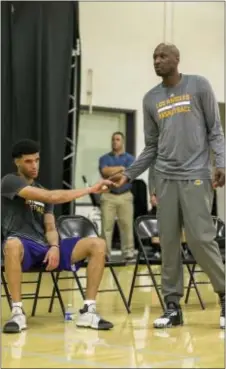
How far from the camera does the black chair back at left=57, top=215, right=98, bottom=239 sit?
4.93m

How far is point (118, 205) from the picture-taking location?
28.9 ft

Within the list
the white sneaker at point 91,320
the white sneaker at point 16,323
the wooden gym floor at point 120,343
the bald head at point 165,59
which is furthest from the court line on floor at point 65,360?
the bald head at point 165,59

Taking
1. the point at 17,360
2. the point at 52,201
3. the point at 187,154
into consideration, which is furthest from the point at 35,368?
the point at 187,154

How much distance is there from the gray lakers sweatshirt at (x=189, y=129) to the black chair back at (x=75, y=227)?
1.17 meters

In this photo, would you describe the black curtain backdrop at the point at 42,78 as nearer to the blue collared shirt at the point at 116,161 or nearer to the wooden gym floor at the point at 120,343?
the blue collared shirt at the point at 116,161

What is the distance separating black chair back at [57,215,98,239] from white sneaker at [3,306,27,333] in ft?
3.88

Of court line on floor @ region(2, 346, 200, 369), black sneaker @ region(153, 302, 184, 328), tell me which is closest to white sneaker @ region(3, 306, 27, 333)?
court line on floor @ region(2, 346, 200, 369)

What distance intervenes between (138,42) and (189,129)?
7.41 metres

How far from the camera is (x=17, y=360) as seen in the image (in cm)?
297

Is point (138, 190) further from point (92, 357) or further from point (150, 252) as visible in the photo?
point (92, 357)

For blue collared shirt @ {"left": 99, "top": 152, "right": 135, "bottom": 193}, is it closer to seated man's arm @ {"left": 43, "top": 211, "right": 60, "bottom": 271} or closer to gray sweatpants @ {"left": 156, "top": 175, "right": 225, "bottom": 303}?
seated man's arm @ {"left": 43, "top": 211, "right": 60, "bottom": 271}

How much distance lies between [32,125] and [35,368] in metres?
5.92

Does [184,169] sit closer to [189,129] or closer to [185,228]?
[189,129]

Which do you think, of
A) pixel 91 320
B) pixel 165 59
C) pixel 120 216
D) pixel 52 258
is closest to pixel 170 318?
pixel 91 320
